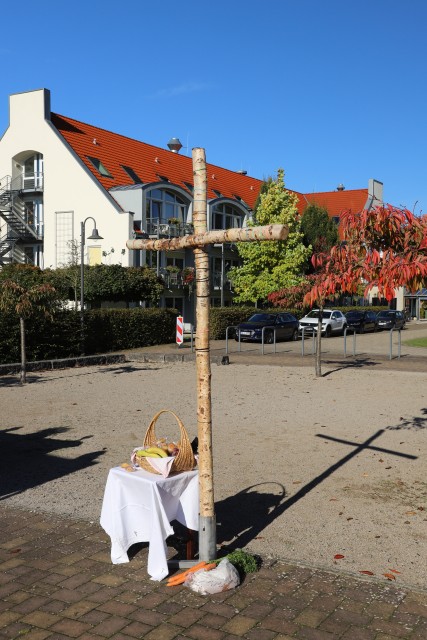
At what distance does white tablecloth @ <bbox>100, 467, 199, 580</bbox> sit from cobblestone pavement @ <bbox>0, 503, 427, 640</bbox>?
9.2 inches

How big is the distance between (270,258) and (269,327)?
14.5 m

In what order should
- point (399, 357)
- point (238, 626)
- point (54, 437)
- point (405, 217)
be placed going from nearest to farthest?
point (238, 626)
point (405, 217)
point (54, 437)
point (399, 357)

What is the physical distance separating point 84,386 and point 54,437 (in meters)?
6.28

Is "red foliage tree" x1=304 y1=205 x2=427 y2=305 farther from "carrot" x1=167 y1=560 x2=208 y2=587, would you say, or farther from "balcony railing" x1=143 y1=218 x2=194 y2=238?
"balcony railing" x1=143 y1=218 x2=194 y2=238

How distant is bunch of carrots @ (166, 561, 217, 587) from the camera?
16.3 feet

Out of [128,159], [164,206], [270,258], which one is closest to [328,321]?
[270,258]

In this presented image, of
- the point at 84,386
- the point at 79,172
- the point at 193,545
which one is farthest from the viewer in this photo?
the point at 79,172

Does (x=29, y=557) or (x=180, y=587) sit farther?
(x=29, y=557)

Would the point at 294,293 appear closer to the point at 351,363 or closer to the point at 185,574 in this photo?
the point at 351,363

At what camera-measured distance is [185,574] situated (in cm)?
502

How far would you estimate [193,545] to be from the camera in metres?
5.66

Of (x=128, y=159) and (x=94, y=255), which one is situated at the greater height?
(x=128, y=159)

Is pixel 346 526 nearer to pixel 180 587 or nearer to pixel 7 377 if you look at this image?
pixel 180 587

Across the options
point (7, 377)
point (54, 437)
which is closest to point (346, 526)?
point (54, 437)
